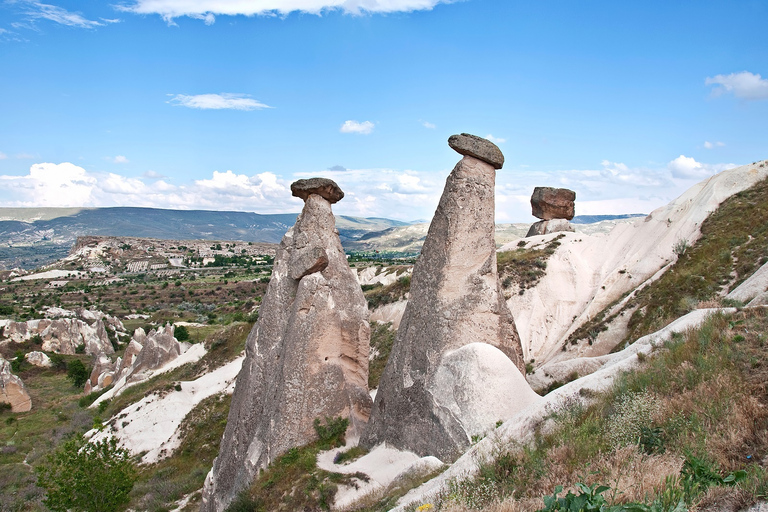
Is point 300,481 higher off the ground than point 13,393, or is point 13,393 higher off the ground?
point 300,481

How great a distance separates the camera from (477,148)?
10.6m

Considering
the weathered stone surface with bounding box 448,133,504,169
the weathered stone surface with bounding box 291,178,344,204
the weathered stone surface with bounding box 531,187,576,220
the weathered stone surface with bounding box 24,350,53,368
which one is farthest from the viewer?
the weathered stone surface with bounding box 24,350,53,368

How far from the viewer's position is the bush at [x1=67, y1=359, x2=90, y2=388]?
3916cm

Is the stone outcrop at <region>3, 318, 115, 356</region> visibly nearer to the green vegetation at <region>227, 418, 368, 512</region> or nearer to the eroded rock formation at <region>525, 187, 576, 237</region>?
the eroded rock formation at <region>525, 187, 576, 237</region>

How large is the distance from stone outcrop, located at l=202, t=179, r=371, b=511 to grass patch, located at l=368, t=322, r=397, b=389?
24.6ft

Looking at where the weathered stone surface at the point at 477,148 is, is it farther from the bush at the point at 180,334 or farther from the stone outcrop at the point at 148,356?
the bush at the point at 180,334

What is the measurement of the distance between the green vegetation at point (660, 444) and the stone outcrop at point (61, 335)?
50984 mm

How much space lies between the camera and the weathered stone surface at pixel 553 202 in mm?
30219

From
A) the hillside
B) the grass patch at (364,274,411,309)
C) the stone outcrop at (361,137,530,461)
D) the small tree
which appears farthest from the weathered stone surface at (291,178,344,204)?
the grass patch at (364,274,411,309)

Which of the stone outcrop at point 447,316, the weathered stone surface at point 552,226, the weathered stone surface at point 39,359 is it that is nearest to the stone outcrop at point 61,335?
the weathered stone surface at point 39,359

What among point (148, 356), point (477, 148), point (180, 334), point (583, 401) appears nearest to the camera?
point (583, 401)

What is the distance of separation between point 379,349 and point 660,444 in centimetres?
1912

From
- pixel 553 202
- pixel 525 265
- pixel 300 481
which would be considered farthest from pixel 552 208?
pixel 300 481

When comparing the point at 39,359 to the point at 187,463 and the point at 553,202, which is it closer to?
the point at 187,463
